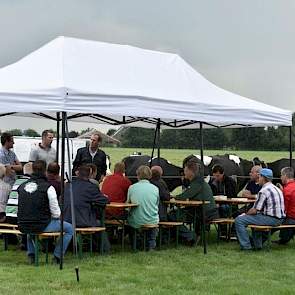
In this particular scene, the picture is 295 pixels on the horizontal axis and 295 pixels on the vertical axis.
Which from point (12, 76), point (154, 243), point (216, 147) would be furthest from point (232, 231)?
point (216, 147)

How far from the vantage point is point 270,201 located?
9.57 metres

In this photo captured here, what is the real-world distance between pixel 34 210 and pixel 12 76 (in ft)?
6.06

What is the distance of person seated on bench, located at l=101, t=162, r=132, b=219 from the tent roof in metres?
1.25

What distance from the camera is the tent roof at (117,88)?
25.7 ft

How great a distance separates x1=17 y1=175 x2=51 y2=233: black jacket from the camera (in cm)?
797

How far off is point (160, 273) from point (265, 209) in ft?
8.19

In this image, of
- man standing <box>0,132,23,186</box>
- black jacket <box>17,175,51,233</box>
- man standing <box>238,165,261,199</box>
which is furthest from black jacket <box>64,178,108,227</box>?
man standing <box>238,165,261,199</box>

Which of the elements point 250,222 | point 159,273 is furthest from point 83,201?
point 250,222

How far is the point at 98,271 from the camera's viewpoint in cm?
783

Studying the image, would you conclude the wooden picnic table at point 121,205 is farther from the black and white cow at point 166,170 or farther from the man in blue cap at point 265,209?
the black and white cow at point 166,170

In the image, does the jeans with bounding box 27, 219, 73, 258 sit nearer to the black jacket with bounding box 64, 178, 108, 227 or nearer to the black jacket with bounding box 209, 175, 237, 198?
the black jacket with bounding box 64, 178, 108, 227

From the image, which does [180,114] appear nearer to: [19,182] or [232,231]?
[19,182]

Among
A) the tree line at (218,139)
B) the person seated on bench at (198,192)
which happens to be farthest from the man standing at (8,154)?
the tree line at (218,139)

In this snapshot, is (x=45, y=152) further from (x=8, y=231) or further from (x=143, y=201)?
(x=8, y=231)
